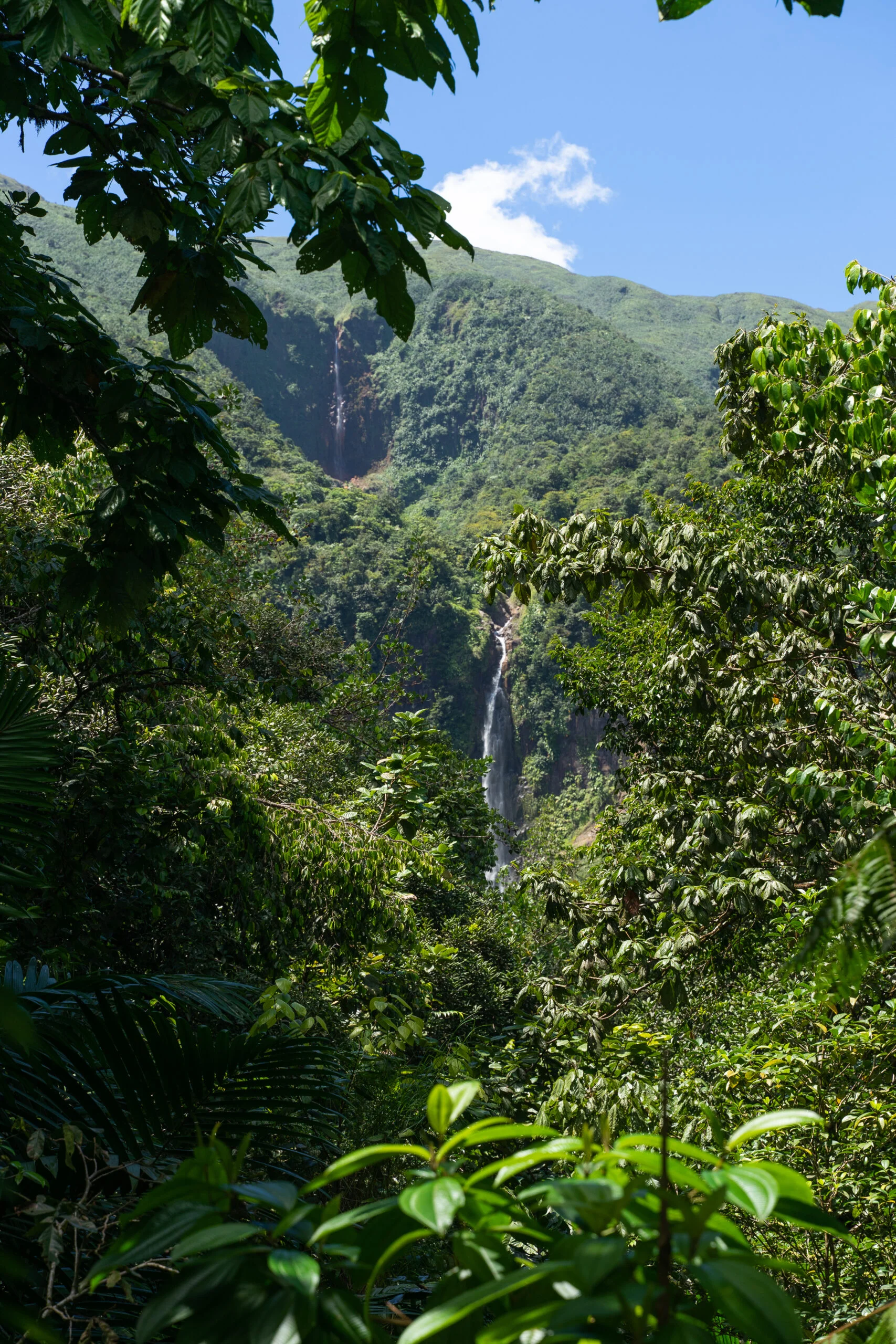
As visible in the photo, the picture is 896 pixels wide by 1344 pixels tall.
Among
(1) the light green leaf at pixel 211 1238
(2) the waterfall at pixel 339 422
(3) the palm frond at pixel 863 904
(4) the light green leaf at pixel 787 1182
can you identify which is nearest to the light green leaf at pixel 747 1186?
(4) the light green leaf at pixel 787 1182

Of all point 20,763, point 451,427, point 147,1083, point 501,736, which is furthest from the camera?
point 451,427

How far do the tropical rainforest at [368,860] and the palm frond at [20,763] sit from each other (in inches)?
0.5

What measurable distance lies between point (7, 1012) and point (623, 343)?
63.6 meters

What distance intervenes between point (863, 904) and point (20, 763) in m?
1.67

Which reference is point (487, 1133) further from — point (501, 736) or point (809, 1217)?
point (501, 736)

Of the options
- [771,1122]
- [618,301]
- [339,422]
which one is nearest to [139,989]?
[771,1122]

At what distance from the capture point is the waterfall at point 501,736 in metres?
36.9

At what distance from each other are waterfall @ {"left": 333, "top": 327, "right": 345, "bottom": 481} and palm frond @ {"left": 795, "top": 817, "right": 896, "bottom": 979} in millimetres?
64627

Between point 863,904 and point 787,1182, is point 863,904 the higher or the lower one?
the higher one

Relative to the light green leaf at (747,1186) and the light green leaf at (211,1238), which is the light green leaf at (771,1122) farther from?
the light green leaf at (211,1238)

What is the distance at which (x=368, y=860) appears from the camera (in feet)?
13.4

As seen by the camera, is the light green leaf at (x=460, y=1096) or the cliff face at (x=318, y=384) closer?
the light green leaf at (x=460, y=1096)

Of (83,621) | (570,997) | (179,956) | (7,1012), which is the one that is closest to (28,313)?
(83,621)

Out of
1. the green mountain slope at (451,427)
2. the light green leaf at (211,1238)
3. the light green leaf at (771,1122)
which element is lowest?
the light green leaf at (211,1238)
